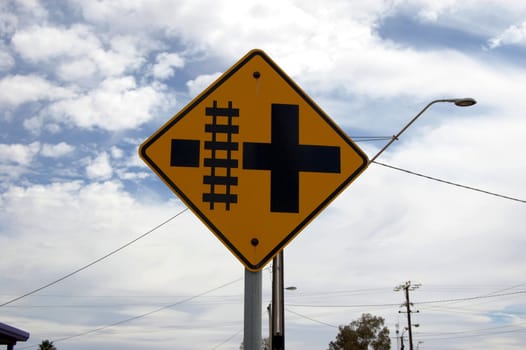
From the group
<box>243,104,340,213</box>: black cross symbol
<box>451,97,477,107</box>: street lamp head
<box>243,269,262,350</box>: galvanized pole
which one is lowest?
<box>243,269,262,350</box>: galvanized pole

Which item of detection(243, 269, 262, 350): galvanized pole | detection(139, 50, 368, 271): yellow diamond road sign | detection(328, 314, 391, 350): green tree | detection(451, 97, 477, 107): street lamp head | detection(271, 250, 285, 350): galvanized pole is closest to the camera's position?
detection(243, 269, 262, 350): galvanized pole

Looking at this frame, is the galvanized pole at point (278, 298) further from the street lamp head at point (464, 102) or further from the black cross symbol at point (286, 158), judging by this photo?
the black cross symbol at point (286, 158)

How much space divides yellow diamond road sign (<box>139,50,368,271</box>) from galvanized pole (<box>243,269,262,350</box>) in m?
0.07

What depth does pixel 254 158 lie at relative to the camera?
9.00 ft

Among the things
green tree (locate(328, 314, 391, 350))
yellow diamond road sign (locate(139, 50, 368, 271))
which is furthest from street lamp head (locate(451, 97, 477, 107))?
green tree (locate(328, 314, 391, 350))

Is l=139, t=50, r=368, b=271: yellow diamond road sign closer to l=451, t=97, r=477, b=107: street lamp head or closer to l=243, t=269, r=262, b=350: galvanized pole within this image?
l=243, t=269, r=262, b=350: galvanized pole

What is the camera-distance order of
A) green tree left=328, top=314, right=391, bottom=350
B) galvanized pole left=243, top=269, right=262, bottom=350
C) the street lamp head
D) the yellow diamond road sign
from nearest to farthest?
galvanized pole left=243, top=269, right=262, bottom=350
the yellow diamond road sign
the street lamp head
green tree left=328, top=314, right=391, bottom=350

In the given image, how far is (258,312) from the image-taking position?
2.46 meters

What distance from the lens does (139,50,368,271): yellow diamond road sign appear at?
8.71ft

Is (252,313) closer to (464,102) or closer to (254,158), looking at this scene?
(254,158)

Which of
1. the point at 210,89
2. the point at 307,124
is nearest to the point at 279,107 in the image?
the point at 307,124

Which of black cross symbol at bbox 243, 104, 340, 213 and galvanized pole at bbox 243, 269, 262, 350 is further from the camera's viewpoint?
black cross symbol at bbox 243, 104, 340, 213

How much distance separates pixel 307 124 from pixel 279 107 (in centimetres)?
16

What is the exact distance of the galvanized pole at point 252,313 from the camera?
2404 mm
